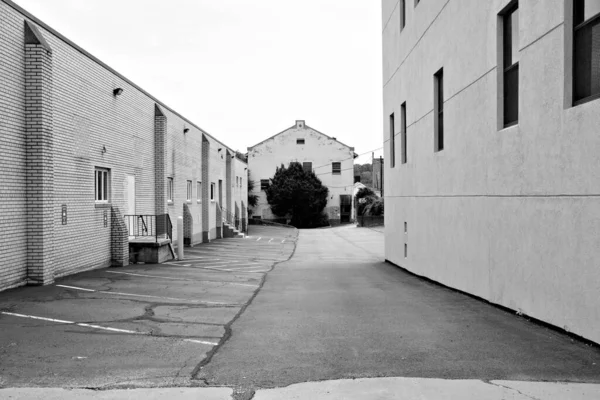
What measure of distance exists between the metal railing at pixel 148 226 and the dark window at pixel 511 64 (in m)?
12.4

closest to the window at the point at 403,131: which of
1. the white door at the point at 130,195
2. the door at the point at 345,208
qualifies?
the white door at the point at 130,195

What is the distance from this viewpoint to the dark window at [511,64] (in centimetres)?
899

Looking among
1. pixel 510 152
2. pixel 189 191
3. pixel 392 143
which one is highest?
pixel 392 143

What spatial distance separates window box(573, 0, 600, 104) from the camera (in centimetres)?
654

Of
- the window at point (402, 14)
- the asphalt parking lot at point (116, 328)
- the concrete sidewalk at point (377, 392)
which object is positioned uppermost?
the window at point (402, 14)

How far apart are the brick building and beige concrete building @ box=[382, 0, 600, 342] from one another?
30.0ft

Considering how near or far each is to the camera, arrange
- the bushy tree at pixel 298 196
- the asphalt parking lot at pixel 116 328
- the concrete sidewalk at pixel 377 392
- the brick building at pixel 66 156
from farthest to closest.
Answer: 1. the bushy tree at pixel 298 196
2. the brick building at pixel 66 156
3. the asphalt parking lot at pixel 116 328
4. the concrete sidewalk at pixel 377 392

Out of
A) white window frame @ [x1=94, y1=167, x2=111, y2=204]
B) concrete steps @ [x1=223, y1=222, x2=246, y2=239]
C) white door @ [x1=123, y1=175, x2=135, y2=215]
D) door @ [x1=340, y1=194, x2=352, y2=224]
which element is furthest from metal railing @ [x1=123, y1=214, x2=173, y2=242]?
door @ [x1=340, y1=194, x2=352, y2=224]

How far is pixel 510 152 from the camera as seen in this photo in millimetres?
8875

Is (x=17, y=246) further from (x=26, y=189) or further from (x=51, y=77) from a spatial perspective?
(x=51, y=77)

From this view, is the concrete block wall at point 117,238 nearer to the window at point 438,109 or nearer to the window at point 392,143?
the window at point 392,143

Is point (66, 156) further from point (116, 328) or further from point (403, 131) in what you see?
point (403, 131)

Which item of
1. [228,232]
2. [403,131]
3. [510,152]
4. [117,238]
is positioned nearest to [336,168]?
[228,232]

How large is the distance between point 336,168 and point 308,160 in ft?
11.9
